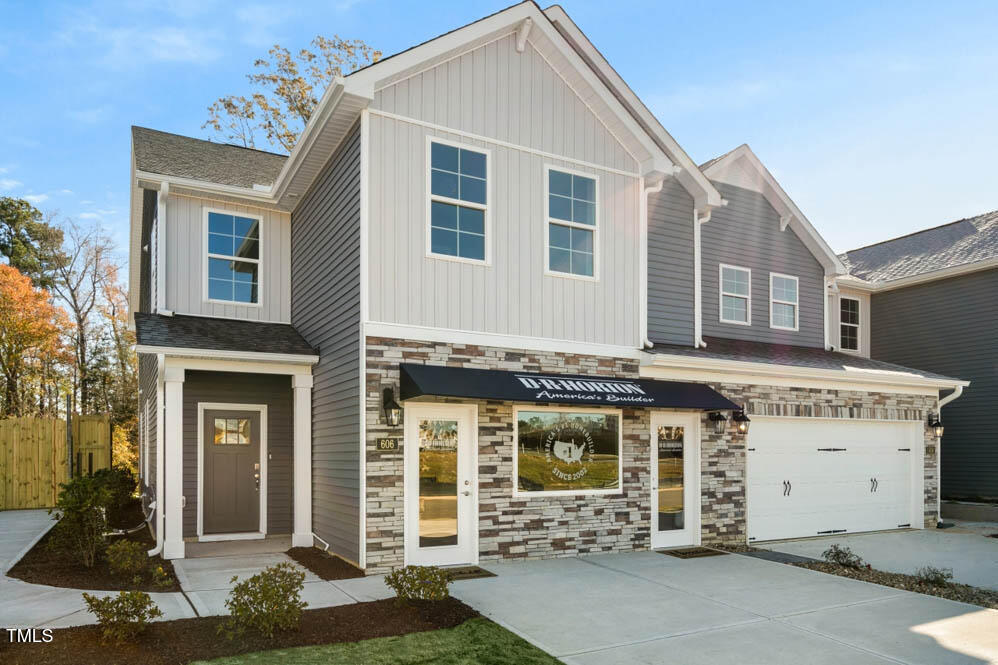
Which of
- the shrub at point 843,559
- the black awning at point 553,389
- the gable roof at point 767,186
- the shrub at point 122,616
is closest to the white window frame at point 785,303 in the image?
the gable roof at point 767,186

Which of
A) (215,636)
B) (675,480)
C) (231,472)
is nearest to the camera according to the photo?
(215,636)

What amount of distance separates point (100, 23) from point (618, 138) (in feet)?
32.7

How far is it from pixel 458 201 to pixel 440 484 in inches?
152

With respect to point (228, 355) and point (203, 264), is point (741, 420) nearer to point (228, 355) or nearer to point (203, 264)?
point (228, 355)

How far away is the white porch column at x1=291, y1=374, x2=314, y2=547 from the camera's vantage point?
35.6 feet

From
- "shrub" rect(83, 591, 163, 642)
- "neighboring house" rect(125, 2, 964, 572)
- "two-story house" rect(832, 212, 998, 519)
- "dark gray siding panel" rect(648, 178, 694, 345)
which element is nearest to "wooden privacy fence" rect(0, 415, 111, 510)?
"neighboring house" rect(125, 2, 964, 572)

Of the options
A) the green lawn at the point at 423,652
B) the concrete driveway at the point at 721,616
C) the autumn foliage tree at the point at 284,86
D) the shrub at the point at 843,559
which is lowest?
the shrub at the point at 843,559

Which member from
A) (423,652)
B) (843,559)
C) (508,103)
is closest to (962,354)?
(843,559)

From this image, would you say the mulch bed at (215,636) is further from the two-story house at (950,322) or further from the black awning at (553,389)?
the two-story house at (950,322)

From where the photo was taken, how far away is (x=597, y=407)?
10.8 metres

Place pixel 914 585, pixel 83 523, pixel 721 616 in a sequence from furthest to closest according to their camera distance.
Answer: pixel 83 523 < pixel 914 585 < pixel 721 616

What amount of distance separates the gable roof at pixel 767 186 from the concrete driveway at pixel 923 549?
559 centimetres

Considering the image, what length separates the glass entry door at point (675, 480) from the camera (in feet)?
37.7

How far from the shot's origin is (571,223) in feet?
36.3
